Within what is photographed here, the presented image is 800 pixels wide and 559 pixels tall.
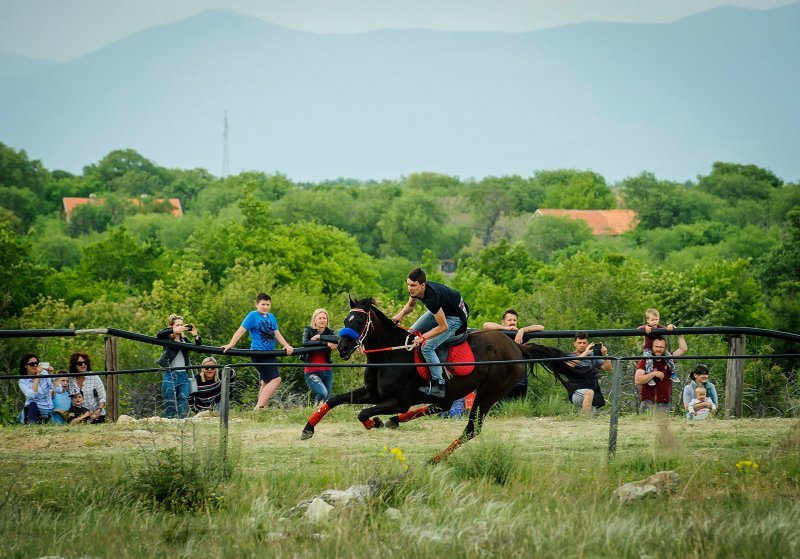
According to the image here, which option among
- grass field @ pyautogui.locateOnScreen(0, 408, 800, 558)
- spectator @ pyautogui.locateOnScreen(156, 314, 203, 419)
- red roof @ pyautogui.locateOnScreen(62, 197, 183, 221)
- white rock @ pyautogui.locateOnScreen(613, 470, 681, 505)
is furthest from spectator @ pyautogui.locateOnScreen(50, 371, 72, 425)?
red roof @ pyautogui.locateOnScreen(62, 197, 183, 221)

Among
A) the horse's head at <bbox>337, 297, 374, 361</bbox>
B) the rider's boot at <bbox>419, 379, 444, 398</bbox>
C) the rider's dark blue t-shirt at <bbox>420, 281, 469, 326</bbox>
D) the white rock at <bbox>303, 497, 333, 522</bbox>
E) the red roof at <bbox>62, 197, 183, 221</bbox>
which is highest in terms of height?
the red roof at <bbox>62, 197, 183, 221</bbox>

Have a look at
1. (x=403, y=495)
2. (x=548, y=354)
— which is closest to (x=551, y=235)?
(x=548, y=354)

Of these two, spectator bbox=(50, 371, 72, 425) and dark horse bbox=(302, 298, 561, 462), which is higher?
dark horse bbox=(302, 298, 561, 462)

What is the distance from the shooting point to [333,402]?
41.3 ft

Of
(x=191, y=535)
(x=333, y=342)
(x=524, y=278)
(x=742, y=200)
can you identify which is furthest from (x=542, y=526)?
Result: (x=742, y=200)

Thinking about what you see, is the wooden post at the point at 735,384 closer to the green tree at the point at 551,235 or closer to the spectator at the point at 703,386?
the spectator at the point at 703,386

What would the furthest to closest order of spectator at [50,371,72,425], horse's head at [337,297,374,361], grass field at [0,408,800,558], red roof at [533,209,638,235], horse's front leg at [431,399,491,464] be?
red roof at [533,209,638,235] → spectator at [50,371,72,425] → horse's head at [337,297,374,361] → horse's front leg at [431,399,491,464] → grass field at [0,408,800,558]

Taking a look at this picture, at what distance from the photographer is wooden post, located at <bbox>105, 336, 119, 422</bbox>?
15867 mm

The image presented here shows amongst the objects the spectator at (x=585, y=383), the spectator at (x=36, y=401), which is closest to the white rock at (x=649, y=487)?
the spectator at (x=585, y=383)

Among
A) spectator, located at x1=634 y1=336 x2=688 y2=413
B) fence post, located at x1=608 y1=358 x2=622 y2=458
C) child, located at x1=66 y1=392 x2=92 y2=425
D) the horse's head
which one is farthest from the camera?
child, located at x1=66 y1=392 x2=92 y2=425

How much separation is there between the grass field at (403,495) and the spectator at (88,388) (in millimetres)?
2076

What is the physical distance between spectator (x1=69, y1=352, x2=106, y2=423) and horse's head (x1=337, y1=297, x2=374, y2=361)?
181 inches

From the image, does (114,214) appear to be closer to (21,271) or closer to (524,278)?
(524,278)

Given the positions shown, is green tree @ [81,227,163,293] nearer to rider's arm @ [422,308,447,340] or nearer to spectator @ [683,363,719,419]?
spectator @ [683,363,719,419]
